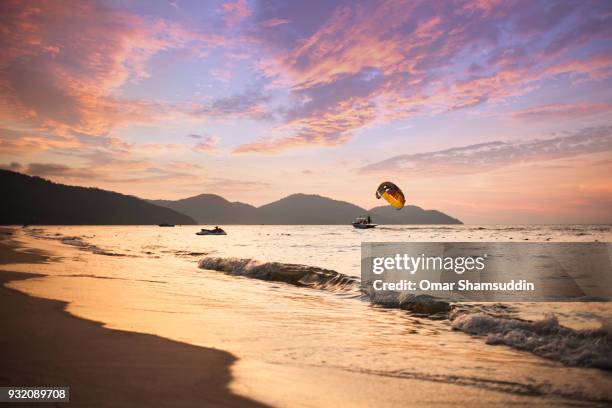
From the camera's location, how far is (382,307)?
12109mm

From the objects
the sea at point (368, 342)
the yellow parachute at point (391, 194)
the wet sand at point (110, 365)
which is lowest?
the sea at point (368, 342)

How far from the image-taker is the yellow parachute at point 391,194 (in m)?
40.3

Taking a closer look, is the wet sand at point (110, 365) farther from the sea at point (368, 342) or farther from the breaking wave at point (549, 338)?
the breaking wave at point (549, 338)

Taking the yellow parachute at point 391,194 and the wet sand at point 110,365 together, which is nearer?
the wet sand at point 110,365

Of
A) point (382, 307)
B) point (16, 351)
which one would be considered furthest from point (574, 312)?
point (16, 351)

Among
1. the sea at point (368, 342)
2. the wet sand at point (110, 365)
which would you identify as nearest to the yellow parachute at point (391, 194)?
the sea at point (368, 342)

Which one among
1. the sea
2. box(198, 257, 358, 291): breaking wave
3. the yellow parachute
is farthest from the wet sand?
the yellow parachute

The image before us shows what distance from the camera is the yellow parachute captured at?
4031 cm

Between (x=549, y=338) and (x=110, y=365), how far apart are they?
26.2ft

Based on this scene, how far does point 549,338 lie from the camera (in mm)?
7590

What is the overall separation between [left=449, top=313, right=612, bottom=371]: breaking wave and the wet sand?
5614mm

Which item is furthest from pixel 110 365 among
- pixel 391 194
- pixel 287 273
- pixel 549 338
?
pixel 391 194

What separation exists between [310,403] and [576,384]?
3.90 metres

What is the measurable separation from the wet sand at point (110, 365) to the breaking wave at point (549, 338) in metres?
5.61
